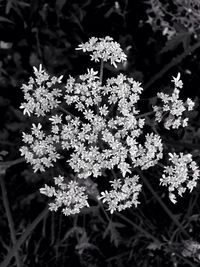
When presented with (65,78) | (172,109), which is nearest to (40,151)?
(172,109)

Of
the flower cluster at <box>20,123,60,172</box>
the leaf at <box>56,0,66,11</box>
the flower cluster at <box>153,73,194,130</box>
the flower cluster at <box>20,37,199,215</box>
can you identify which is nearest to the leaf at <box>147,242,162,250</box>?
the flower cluster at <box>20,37,199,215</box>

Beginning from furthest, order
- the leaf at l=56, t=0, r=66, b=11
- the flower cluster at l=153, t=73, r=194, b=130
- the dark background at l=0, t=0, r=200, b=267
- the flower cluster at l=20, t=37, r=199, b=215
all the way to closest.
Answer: the dark background at l=0, t=0, r=200, b=267
the leaf at l=56, t=0, r=66, b=11
the flower cluster at l=153, t=73, r=194, b=130
the flower cluster at l=20, t=37, r=199, b=215

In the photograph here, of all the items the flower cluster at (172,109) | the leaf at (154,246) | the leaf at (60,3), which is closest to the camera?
the flower cluster at (172,109)

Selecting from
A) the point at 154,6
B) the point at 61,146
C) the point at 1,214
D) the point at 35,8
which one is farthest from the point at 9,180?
the point at 154,6

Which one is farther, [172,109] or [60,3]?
[60,3]

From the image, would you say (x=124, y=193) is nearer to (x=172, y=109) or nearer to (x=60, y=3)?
(x=172, y=109)

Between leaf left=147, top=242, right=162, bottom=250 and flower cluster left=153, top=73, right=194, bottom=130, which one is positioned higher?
flower cluster left=153, top=73, right=194, bottom=130

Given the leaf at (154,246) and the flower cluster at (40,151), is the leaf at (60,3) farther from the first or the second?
the leaf at (154,246)

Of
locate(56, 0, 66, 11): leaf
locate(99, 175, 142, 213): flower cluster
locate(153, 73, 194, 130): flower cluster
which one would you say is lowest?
locate(99, 175, 142, 213): flower cluster

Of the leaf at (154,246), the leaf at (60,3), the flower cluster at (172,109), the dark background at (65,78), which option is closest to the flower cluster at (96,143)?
the flower cluster at (172,109)

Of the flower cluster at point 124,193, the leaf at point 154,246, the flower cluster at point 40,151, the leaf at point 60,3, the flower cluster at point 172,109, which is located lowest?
the leaf at point 154,246

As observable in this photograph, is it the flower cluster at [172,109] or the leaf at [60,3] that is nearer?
the flower cluster at [172,109]

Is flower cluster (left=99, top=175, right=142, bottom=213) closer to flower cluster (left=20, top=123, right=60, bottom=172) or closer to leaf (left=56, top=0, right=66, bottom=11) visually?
flower cluster (left=20, top=123, right=60, bottom=172)
